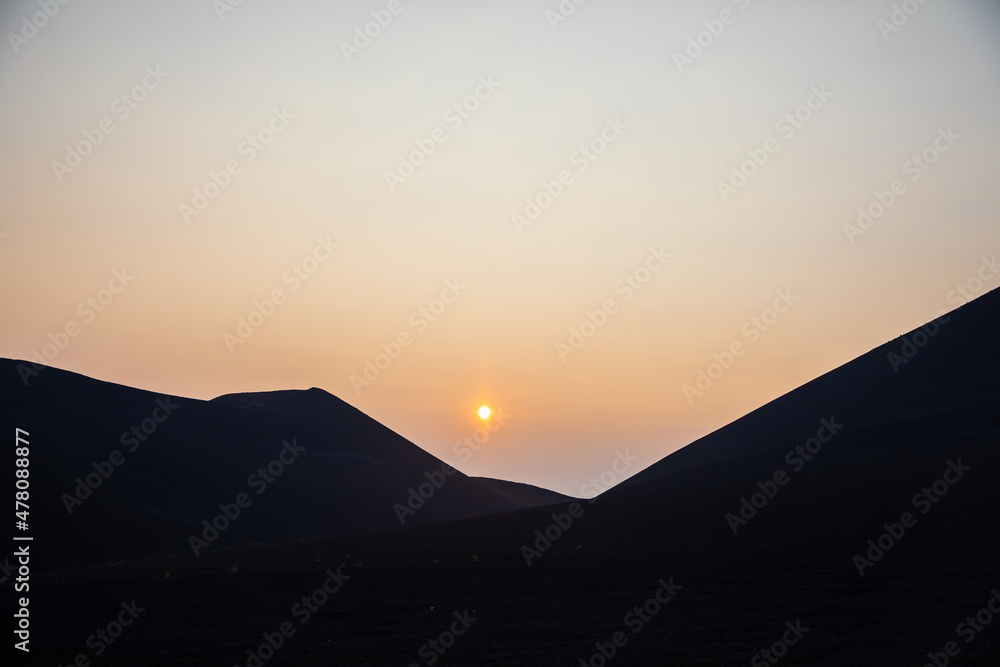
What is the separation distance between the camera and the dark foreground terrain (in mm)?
21703

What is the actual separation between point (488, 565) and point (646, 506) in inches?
786

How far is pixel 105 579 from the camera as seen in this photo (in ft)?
138

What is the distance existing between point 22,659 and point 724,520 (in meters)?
34.0

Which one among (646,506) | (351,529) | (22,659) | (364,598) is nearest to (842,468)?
(646,506)

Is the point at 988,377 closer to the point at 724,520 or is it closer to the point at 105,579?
the point at 724,520

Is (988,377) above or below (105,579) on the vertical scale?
above

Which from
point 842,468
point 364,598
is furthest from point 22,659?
point 842,468

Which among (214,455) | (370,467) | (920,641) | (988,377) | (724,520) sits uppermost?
(988,377)

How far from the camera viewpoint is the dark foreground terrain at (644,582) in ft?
71.2

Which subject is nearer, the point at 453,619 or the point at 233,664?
the point at 233,664

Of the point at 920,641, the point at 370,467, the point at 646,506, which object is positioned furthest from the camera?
the point at 370,467

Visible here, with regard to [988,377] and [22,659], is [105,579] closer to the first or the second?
[22,659]

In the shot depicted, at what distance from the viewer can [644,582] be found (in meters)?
31.2

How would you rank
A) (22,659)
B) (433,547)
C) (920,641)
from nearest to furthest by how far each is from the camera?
(920,641)
(22,659)
(433,547)
